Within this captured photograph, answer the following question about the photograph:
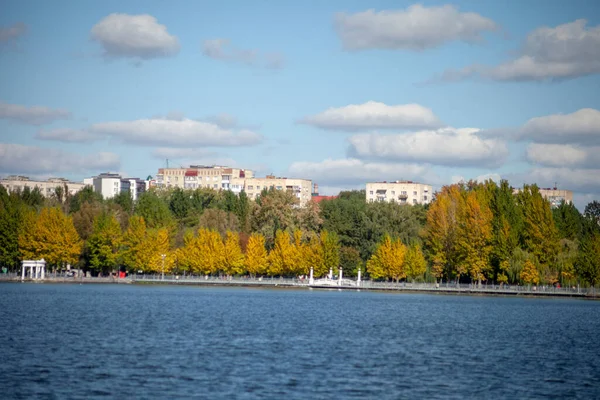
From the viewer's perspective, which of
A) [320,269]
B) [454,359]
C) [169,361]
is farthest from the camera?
[320,269]

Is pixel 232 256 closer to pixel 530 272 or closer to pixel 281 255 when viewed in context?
pixel 281 255

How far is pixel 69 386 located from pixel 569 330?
39002 mm

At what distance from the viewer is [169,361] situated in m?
36.4

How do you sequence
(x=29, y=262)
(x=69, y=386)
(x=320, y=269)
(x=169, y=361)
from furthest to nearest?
(x=320, y=269), (x=29, y=262), (x=169, y=361), (x=69, y=386)

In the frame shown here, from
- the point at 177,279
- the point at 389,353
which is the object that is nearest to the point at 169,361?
the point at 389,353

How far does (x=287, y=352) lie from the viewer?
40656 mm

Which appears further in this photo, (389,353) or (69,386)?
(389,353)

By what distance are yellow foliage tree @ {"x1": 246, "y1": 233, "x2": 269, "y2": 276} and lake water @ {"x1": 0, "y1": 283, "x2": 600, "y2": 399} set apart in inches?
1795

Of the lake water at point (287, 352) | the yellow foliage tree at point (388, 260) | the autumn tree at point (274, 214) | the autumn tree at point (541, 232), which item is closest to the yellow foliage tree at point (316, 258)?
the autumn tree at point (274, 214)

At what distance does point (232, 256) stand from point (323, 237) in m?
12.6

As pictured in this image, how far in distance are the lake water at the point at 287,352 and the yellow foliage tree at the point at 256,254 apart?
45.6m

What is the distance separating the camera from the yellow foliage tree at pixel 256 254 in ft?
390

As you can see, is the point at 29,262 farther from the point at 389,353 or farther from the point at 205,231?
the point at 389,353

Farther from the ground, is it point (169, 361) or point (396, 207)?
point (396, 207)
